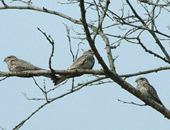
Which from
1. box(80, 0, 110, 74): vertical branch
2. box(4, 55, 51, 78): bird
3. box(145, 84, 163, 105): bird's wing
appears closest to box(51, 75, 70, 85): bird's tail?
box(80, 0, 110, 74): vertical branch

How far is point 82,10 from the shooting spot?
4816mm

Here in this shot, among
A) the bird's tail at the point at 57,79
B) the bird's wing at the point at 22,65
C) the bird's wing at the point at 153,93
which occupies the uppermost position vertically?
the bird's wing at the point at 22,65

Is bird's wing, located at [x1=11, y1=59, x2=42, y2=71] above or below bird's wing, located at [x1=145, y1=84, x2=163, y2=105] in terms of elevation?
above

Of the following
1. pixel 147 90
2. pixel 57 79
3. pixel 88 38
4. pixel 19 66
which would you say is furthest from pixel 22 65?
pixel 88 38

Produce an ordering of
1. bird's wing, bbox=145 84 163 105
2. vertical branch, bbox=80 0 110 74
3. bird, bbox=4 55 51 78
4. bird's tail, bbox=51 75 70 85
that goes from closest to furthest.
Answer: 1. vertical branch, bbox=80 0 110 74
2. bird's tail, bbox=51 75 70 85
3. bird, bbox=4 55 51 78
4. bird's wing, bbox=145 84 163 105

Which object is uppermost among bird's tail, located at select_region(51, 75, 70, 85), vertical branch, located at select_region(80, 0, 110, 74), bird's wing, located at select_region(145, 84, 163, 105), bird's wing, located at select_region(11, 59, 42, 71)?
bird's wing, located at select_region(11, 59, 42, 71)

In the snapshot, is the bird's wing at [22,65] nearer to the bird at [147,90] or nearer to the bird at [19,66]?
the bird at [19,66]

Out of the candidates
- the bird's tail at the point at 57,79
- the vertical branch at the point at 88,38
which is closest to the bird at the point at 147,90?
the bird's tail at the point at 57,79

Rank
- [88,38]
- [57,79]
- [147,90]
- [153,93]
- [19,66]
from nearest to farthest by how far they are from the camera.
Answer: [88,38] < [57,79] < [19,66] < [153,93] < [147,90]

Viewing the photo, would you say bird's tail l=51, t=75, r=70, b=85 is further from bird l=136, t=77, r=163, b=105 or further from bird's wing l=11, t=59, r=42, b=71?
bird l=136, t=77, r=163, b=105

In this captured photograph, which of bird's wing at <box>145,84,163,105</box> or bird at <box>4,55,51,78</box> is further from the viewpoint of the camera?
bird's wing at <box>145,84,163,105</box>

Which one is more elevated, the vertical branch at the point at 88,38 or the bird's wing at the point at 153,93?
the bird's wing at the point at 153,93

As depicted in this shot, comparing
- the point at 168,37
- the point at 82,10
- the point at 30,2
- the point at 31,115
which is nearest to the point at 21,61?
the point at 30,2

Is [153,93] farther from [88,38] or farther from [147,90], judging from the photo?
[88,38]
